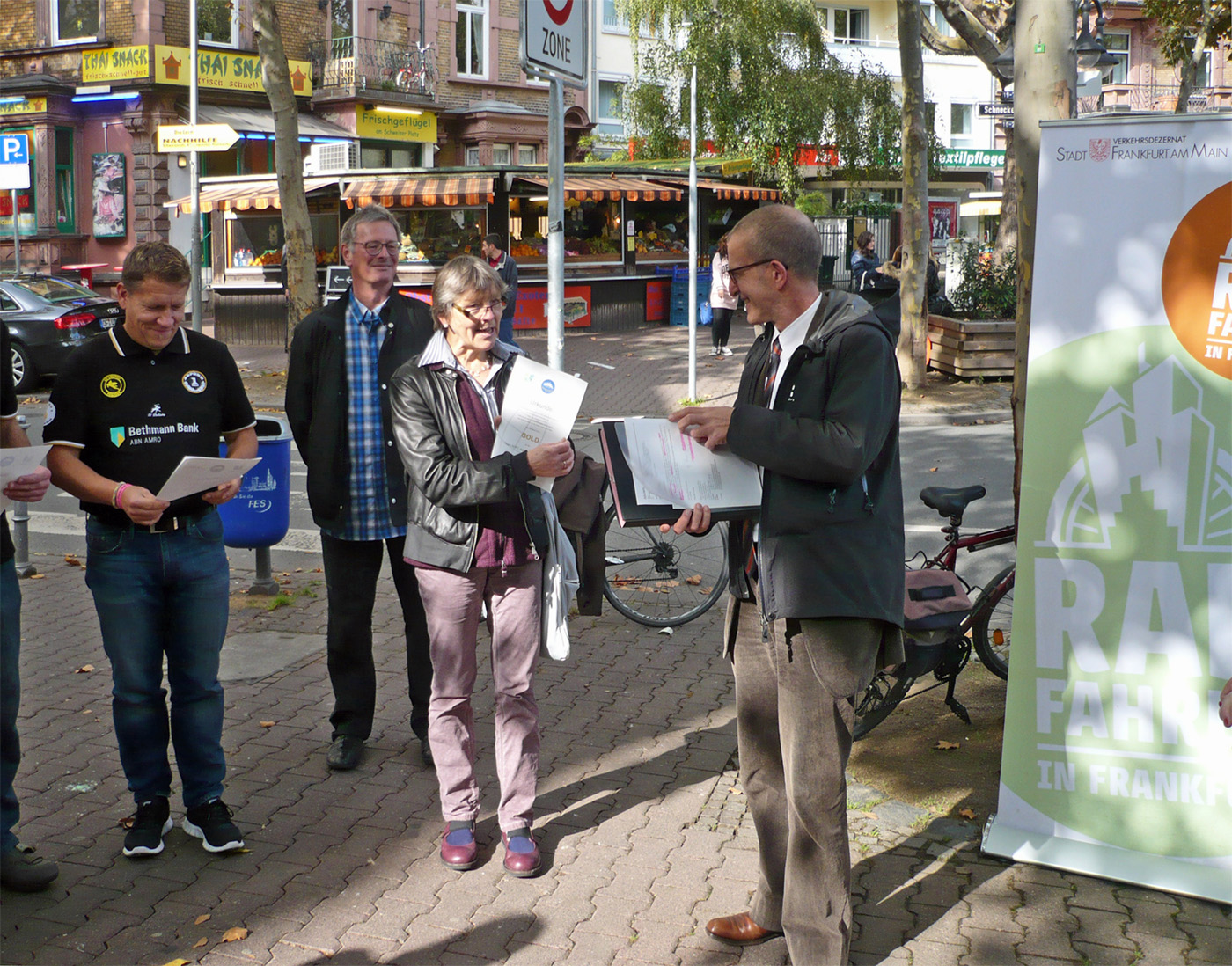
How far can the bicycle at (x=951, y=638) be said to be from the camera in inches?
194

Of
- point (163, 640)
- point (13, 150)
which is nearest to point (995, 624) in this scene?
point (163, 640)

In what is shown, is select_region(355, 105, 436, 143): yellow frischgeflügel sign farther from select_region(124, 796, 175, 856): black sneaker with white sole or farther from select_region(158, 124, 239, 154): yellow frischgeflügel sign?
select_region(124, 796, 175, 856): black sneaker with white sole

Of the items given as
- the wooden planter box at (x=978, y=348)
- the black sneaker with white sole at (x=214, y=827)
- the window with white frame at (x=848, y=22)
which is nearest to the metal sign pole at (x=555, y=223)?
the black sneaker with white sole at (x=214, y=827)

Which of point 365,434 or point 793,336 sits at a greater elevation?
point 793,336

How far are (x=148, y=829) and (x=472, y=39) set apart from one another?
33.5m

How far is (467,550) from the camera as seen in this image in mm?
3908

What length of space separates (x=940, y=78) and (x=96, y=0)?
108 feet

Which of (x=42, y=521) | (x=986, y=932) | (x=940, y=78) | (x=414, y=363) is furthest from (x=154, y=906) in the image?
(x=940, y=78)

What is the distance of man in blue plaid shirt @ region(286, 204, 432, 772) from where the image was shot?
4.73 meters

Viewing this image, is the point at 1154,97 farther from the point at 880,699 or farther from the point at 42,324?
the point at 880,699

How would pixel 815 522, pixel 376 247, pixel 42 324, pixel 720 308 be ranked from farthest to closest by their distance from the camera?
pixel 720 308 < pixel 42 324 < pixel 376 247 < pixel 815 522

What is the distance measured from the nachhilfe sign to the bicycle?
8.16 feet

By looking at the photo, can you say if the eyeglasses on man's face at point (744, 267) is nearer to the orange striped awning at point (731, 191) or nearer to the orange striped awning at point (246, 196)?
the orange striped awning at point (246, 196)

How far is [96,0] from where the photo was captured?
28844mm
